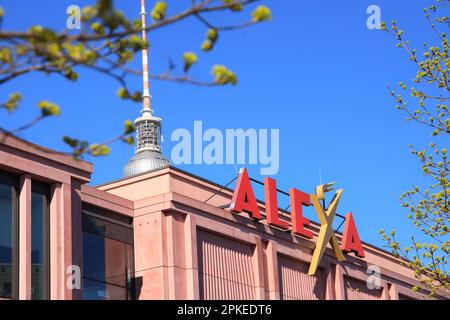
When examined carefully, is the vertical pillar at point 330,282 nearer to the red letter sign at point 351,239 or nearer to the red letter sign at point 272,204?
the red letter sign at point 351,239

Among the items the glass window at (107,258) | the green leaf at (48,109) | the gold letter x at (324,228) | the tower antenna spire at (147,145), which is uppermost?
the tower antenna spire at (147,145)

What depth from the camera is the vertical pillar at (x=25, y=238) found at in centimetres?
2386

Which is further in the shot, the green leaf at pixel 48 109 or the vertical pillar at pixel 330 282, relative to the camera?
the vertical pillar at pixel 330 282

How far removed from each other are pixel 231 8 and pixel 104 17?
121cm

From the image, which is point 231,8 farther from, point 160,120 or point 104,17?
point 160,120

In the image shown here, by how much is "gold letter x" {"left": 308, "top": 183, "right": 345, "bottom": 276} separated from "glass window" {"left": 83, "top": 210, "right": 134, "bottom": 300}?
835 centimetres

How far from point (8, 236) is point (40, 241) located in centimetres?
125

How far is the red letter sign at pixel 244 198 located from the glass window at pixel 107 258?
13.7ft

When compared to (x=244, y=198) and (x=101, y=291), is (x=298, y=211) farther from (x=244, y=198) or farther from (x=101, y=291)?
(x=101, y=291)

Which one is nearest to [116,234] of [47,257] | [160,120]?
[47,257]

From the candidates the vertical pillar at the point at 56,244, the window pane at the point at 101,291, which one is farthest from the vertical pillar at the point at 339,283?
the vertical pillar at the point at 56,244

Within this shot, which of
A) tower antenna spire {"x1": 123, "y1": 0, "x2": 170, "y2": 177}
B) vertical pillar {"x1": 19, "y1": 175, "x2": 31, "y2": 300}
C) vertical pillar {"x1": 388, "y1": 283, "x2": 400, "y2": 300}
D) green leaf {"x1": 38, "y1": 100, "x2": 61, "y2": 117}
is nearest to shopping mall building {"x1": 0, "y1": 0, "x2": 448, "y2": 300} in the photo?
vertical pillar {"x1": 19, "y1": 175, "x2": 31, "y2": 300}

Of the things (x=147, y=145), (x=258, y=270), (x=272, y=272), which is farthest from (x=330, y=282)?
(x=147, y=145)
